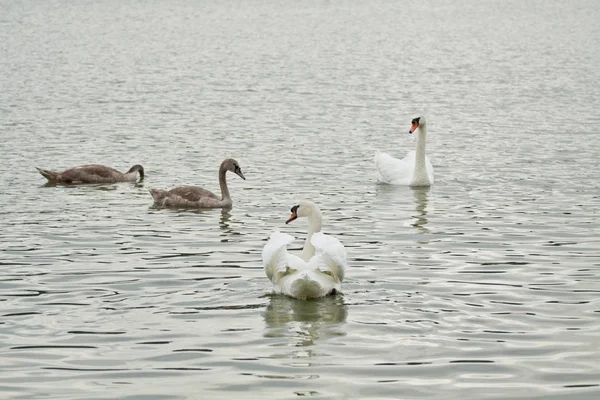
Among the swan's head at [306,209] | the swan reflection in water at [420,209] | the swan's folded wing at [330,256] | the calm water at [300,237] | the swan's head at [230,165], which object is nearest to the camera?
the calm water at [300,237]

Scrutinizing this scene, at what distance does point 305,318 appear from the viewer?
10.8 m

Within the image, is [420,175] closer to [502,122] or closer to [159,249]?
[159,249]

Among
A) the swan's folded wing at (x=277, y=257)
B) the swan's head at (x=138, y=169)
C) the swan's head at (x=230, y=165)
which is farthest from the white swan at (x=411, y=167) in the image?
the swan's folded wing at (x=277, y=257)

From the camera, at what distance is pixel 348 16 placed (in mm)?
80625

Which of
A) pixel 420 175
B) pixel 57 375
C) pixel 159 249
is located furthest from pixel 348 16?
pixel 57 375

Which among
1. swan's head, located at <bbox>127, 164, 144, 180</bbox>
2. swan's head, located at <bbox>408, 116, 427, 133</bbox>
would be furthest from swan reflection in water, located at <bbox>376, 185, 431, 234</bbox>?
swan's head, located at <bbox>127, 164, 144, 180</bbox>

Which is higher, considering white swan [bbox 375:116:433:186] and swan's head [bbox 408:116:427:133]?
swan's head [bbox 408:116:427:133]

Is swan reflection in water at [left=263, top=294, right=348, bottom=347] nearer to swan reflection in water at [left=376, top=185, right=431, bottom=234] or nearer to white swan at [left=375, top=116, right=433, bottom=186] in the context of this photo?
swan reflection in water at [left=376, top=185, right=431, bottom=234]

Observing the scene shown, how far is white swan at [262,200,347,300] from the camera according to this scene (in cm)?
1109

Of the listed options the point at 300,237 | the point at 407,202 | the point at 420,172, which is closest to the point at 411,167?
the point at 420,172

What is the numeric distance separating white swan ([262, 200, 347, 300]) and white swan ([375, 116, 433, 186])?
7.80 meters

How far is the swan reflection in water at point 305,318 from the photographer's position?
1027cm

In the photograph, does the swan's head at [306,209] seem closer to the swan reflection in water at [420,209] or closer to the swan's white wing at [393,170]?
the swan reflection in water at [420,209]

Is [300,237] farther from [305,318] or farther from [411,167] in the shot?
[411,167]
